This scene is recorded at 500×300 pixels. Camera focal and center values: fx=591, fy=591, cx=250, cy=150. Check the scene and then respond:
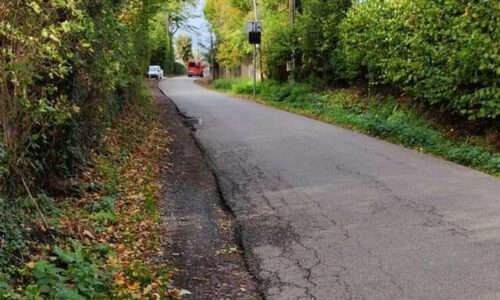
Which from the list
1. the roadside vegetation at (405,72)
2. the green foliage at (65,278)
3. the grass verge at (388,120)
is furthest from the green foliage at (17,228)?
the roadside vegetation at (405,72)

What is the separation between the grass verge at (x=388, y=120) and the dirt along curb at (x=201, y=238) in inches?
187

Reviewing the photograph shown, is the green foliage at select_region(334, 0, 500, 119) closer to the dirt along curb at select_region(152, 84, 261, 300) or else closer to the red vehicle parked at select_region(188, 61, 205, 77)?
the dirt along curb at select_region(152, 84, 261, 300)

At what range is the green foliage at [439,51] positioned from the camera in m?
11.5

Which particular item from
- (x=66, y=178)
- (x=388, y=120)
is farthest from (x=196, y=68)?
(x=66, y=178)

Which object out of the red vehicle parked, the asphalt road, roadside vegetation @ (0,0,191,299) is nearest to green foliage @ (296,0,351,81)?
the asphalt road

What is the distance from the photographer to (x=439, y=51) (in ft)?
42.7

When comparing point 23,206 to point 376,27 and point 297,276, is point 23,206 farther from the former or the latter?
point 376,27

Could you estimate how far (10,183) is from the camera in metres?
5.80

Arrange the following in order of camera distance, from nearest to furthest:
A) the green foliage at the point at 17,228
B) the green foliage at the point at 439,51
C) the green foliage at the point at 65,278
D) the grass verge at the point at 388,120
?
the green foliage at the point at 65,278, the green foliage at the point at 17,228, the grass verge at the point at 388,120, the green foliage at the point at 439,51

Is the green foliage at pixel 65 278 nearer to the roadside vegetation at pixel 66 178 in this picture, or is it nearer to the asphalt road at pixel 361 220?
the roadside vegetation at pixel 66 178

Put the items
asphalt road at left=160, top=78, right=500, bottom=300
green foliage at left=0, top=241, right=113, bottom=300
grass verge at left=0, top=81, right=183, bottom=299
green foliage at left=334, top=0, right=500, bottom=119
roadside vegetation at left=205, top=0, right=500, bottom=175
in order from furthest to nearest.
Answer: roadside vegetation at left=205, top=0, right=500, bottom=175 < green foliage at left=334, top=0, right=500, bottom=119 < asphalt road at left=160, top=78, right=500, bottom=300 < grass verge at left=0, top=81, right=183, bottom=299 < green foliage at left=0, top=241, right=113, bottom=300

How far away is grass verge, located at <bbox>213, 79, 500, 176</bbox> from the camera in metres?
11.2

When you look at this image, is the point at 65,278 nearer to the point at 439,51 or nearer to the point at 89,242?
the point at 89,242

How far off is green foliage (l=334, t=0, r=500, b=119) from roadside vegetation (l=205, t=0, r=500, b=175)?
0.02m
